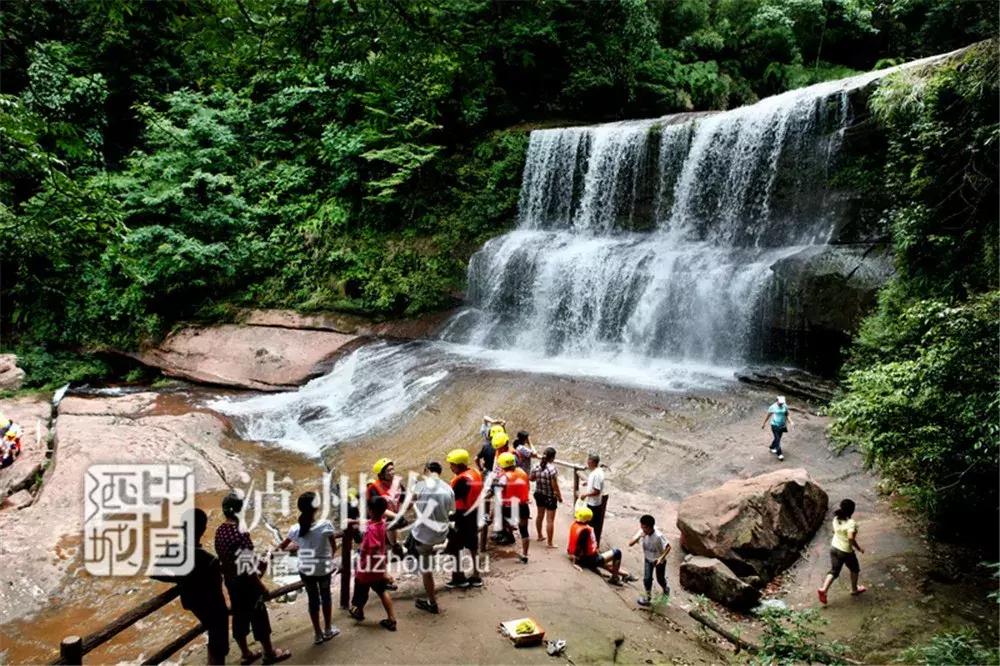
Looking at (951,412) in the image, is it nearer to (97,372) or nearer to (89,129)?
(97,372)

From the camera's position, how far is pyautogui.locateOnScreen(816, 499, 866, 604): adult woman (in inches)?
256

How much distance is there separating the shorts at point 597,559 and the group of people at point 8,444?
875 cm

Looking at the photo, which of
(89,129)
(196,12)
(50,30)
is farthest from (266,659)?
(50,30)

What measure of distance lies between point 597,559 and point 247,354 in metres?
12.2

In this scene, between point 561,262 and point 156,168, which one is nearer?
point 561,262

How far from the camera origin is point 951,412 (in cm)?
604

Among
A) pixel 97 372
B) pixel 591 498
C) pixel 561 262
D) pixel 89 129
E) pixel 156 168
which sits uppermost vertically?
pixel 89 129

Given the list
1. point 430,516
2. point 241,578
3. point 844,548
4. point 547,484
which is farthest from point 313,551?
point 844,548

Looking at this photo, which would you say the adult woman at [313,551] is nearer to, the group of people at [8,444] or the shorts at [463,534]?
the shorts at [463,534]

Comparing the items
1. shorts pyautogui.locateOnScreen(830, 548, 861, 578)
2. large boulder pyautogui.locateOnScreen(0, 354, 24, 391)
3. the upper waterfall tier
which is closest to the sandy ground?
shorts pyautogui.locateOnScreen(830, 548, 861, 578)

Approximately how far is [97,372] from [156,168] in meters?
6.16

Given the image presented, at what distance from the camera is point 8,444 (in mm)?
9391

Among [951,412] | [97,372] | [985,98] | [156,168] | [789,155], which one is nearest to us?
[951,412]

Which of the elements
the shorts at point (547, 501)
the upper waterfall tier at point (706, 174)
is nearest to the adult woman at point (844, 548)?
the shorts at point (547, 501)
